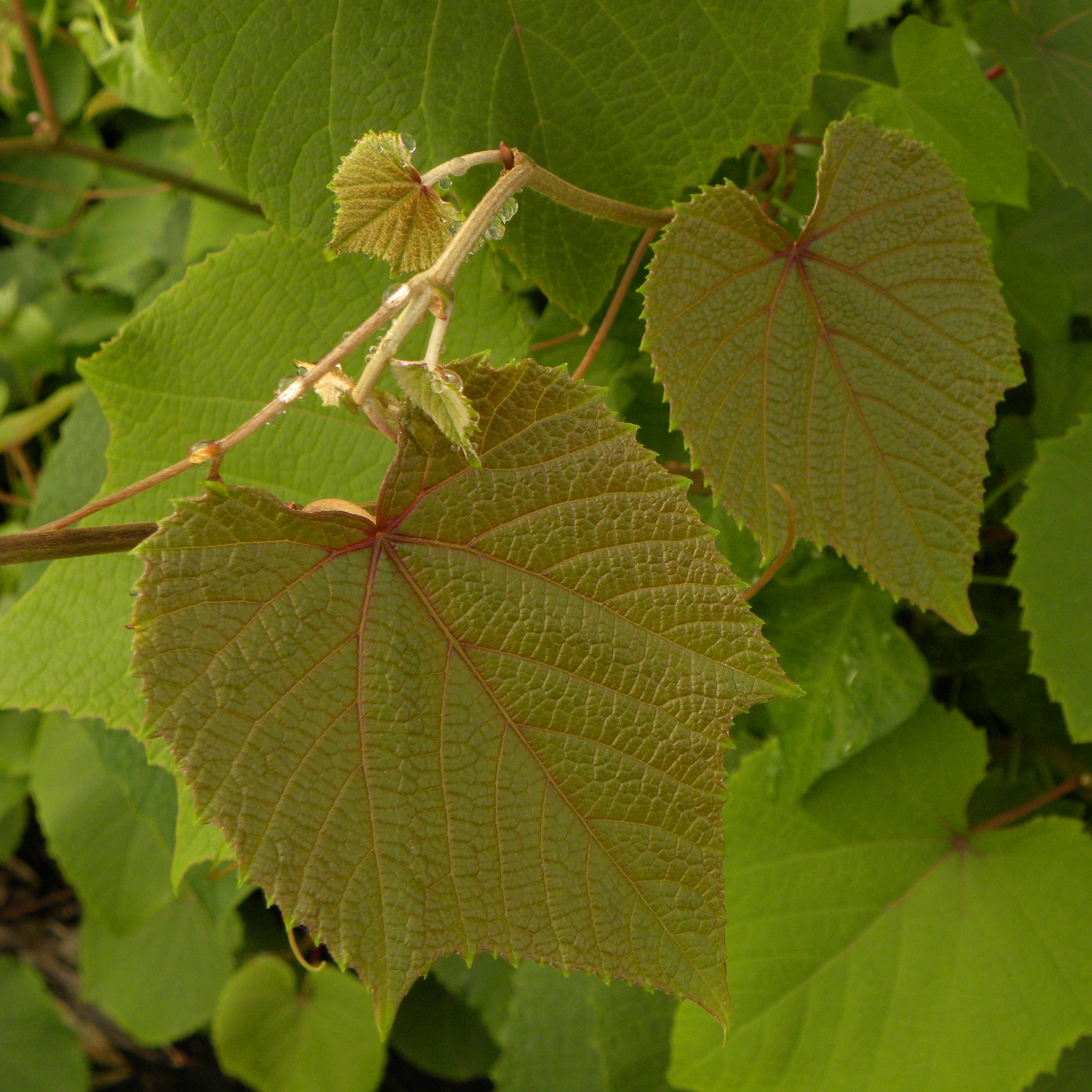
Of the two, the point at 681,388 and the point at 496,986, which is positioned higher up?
the point at 681,388

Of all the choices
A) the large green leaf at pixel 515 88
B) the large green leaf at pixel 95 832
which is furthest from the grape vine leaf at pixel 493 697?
the large green leaf at pixel 95 832

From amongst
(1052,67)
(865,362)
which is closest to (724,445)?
(865,362)

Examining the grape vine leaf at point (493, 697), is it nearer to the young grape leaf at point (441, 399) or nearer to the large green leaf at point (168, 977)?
the young grape leaf at point (441, 399)

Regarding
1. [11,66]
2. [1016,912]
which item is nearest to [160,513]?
[1016,912]

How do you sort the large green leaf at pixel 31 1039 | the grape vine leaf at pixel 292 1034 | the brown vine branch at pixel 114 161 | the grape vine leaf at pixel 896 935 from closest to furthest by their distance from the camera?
the grape vine leaf at pixel 896 935 < the brown vine branch at pixel 114 161 < the grape vine leaf at pixel 292 1034 < the large green leaf at pixel 31 1039

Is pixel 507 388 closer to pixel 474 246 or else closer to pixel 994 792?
pixel 474 246
